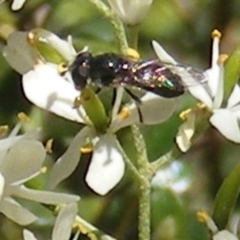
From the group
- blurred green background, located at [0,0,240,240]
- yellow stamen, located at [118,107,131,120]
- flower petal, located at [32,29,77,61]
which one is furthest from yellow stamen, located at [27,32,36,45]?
blurred green background, located at [0,0,240,240]

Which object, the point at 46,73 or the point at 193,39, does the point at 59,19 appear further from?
the point at 46,73

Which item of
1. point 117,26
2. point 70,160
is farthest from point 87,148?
point 117,26

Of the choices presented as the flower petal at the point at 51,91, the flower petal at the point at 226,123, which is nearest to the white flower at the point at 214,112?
the flower petal at the point at 226,123

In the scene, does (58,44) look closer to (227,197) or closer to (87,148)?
(87,148)

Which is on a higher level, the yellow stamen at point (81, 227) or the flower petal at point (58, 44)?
the flower petal at point (58, 44)

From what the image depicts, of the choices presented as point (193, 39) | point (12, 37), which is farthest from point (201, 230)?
point (12, 37)

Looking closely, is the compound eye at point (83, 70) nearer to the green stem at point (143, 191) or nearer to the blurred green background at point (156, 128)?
the green stem at point (143, 191)

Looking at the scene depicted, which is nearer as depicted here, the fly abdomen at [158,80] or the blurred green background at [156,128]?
the fly abdomen at [158,80]
